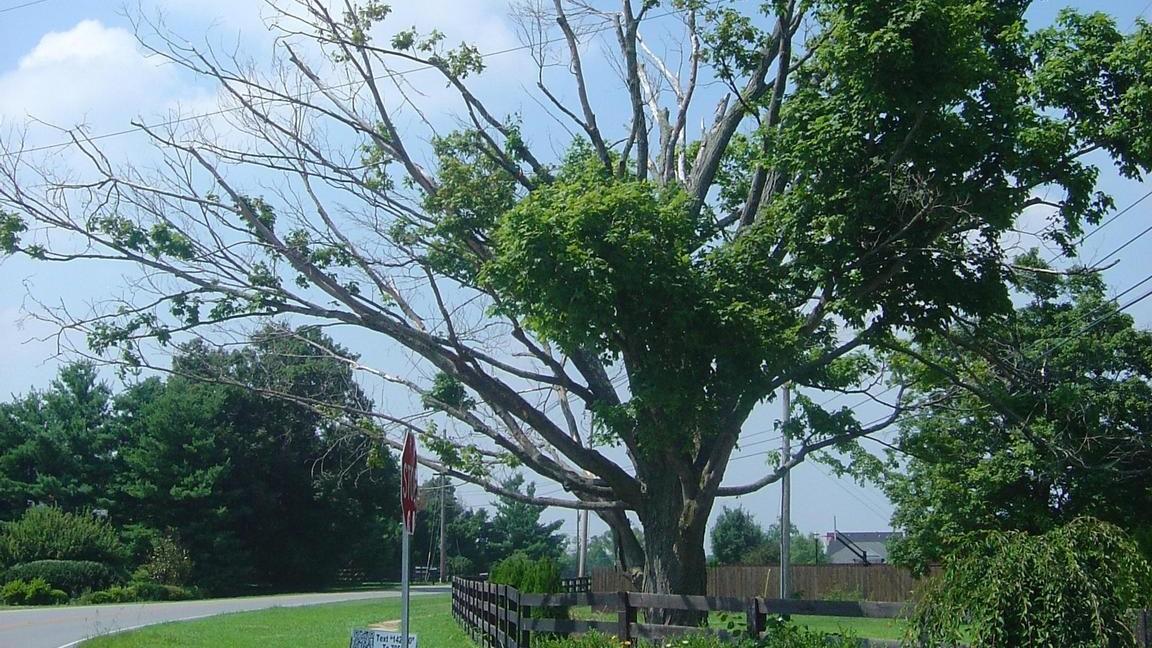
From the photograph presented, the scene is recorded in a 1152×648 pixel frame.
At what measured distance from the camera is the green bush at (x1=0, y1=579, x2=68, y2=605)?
148ft

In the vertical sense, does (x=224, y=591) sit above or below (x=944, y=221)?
below

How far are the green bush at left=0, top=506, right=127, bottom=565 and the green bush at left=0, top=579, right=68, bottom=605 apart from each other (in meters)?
4.99

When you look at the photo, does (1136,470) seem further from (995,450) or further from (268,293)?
(268,293)

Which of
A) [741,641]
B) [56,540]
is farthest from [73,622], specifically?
[56,540]

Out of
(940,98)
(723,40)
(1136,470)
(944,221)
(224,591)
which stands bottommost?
(224,591)

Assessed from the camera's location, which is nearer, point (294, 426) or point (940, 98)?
point (940, 98)

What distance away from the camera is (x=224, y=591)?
200ft

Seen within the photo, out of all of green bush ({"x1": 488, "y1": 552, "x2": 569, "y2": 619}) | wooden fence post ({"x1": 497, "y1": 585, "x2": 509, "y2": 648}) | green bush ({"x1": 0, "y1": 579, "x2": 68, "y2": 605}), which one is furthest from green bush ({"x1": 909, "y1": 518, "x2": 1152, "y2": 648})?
green bush ({"x1": 0, "y1": 579, "x2": 68, "y2": 605})

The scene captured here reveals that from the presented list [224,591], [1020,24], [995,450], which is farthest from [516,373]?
[224,591]

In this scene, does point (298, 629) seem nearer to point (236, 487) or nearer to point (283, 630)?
point (283, 630)

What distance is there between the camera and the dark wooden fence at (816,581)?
143ft

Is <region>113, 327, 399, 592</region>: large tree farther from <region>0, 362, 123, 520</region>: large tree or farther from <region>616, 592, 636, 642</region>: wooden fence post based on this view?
<region>616, 592, 636, 642</region>: wooden fence post

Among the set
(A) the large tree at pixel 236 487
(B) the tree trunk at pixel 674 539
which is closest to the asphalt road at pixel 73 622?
(B) the tree trunk at pixel 674 539

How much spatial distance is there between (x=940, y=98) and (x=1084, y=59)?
265 cm
